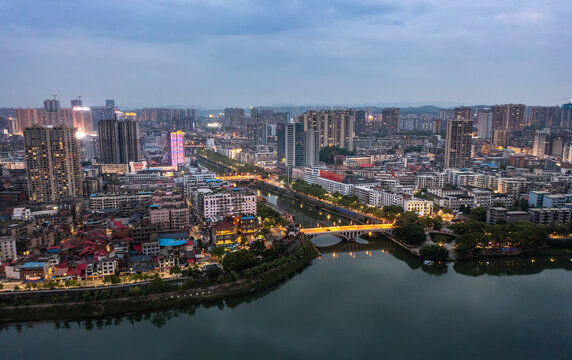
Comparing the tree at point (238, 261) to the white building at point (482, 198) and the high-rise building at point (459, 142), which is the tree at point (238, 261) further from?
the high-rise building at point (459, 142)

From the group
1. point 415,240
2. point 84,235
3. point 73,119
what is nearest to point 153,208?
point 84,235

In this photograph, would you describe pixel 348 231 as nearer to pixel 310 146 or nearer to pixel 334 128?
pixel 310 146

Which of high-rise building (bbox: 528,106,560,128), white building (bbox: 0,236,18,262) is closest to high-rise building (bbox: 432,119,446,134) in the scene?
high-rise building (bbox: 528,106,560,128)

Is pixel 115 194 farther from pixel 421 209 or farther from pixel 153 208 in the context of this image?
pixel 421 209

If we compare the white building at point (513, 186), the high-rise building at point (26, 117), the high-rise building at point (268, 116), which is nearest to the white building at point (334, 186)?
the white building at point (513, 186)

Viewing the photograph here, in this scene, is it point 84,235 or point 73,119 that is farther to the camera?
point 73,119

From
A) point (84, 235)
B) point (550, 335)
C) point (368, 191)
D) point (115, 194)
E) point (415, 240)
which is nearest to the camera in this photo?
point (550, 335)
